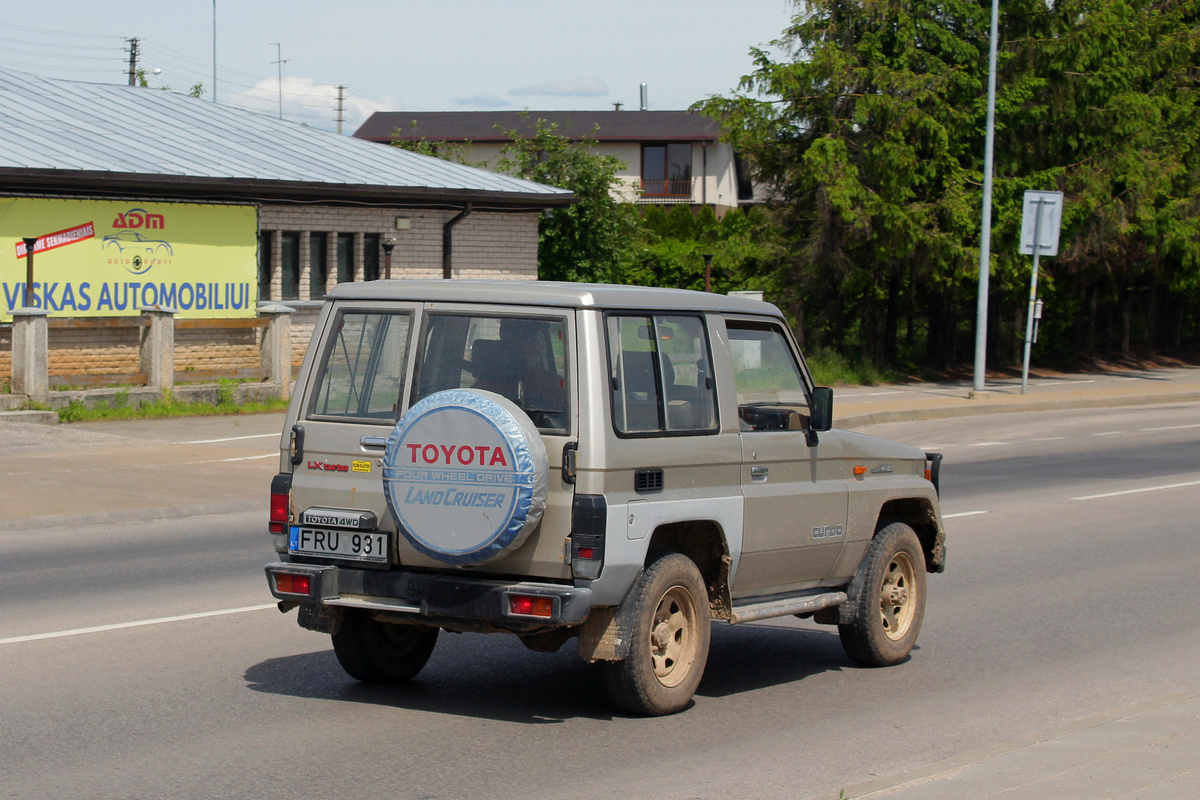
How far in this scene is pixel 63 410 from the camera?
68.0ft

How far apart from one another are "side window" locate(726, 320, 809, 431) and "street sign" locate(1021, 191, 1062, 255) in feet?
77.6

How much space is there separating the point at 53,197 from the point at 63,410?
15.8 feet

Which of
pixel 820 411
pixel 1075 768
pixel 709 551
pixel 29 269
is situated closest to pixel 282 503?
pixel 709 551

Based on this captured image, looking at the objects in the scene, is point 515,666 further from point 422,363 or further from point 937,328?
point 937,328

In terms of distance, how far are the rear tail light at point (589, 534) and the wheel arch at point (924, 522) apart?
2594mm

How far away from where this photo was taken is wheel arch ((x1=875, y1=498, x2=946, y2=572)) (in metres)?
8.21

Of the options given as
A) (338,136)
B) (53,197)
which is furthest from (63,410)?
(338,136)

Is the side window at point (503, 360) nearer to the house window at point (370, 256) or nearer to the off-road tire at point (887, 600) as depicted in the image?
the off-road tire at point (887, 600)

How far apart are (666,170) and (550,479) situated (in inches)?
2567

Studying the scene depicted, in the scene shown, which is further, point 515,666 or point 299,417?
point 515,666

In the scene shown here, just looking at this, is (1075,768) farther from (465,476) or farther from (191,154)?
(191,154)

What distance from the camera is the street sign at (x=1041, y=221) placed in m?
29.7

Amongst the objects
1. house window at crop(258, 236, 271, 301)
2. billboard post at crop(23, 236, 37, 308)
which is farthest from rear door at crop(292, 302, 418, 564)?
house window at crop(258, 236, 271, 301)

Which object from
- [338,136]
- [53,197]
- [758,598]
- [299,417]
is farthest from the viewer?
[338,136]
